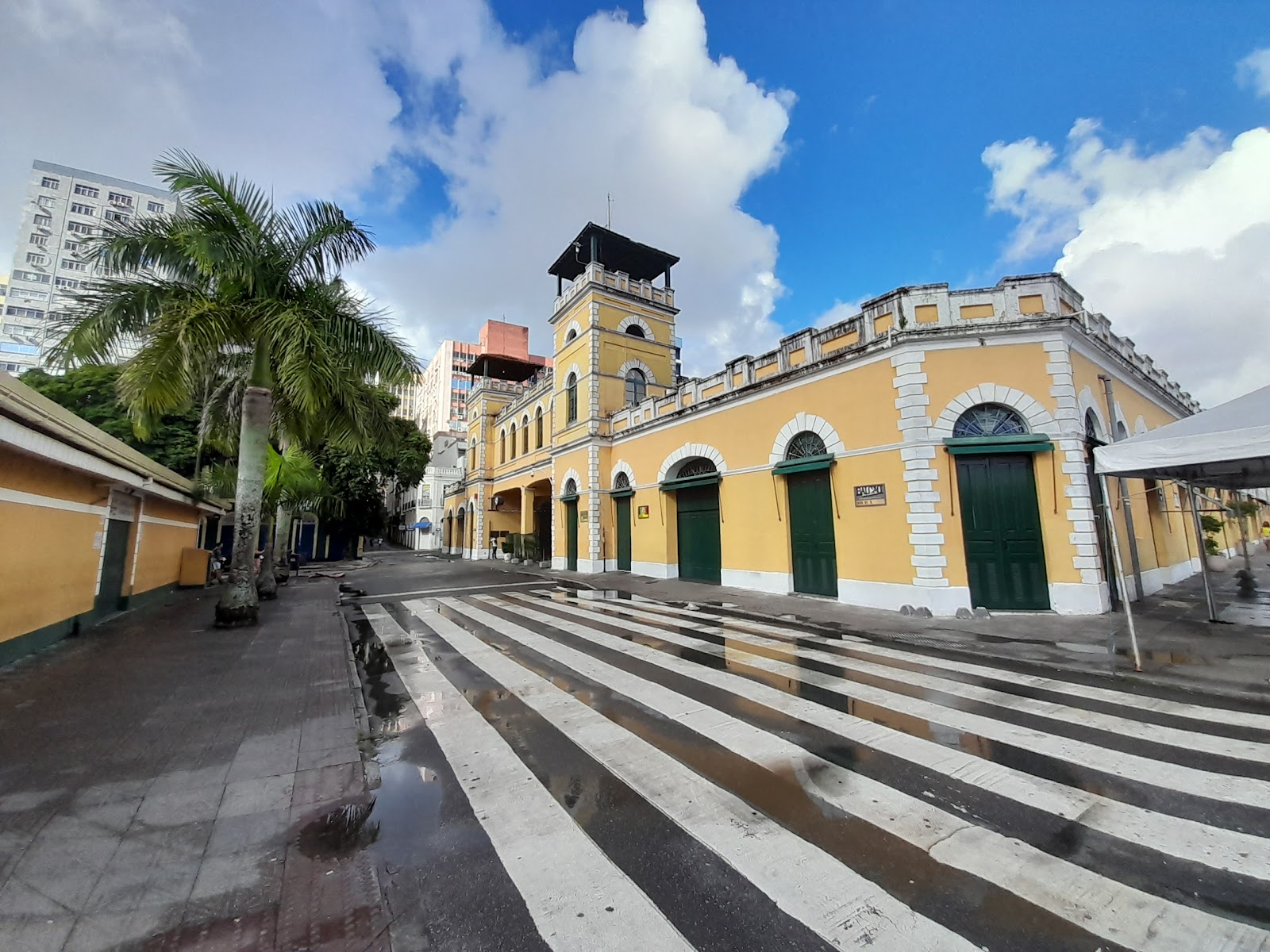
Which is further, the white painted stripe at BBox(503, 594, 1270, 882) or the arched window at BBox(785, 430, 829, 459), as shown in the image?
the arched window at BBox(785, 430, 829, 459)

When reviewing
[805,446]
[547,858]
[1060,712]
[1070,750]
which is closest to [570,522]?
[805,446]

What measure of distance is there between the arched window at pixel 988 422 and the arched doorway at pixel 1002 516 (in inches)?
0.6

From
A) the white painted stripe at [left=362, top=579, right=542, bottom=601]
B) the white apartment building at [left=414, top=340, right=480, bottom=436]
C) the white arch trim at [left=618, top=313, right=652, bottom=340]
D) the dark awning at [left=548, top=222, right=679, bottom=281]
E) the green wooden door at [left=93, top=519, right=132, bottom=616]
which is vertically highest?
Answer: the white apartment building at [left=414, top=340, right=480, bottom=436]

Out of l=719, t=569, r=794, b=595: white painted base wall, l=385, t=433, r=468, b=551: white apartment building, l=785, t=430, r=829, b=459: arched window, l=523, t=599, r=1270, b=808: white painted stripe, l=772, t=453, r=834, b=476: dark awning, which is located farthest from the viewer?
l=385, t=433, r=468, b=551: white apartment building

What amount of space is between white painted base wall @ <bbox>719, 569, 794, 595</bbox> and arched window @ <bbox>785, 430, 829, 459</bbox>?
10.0 feet

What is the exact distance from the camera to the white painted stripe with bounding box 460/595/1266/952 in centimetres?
211

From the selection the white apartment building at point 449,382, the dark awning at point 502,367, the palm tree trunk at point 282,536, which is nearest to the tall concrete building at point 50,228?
the white apartment building at point 449,382

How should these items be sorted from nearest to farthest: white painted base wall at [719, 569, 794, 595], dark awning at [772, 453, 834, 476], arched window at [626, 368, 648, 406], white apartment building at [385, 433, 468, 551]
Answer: dark awning at [772, 453, 834, 476]
white painted base wall at [719, 569, 794, 595]
arched window at [626, 368, 648, 406]
white apartment building at [385, 433, 468, 551]

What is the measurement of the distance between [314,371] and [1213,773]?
37.5 ft

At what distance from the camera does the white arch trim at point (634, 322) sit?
2144 centimetres

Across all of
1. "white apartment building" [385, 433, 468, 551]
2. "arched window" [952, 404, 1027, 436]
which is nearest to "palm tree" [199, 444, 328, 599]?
"arched window" [952, 404, 1027, 436]

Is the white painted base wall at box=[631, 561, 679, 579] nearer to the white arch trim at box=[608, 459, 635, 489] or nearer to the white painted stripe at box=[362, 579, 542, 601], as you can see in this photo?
the white arch trim at box=[608, 459, 635, 489]

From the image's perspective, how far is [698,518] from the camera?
52.9ft

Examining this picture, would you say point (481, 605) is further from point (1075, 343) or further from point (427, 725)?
point (1075, 343)
